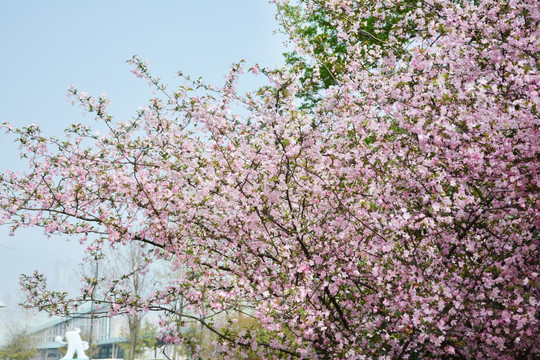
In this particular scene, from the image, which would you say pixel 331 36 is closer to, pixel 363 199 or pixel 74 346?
pixel 363 199

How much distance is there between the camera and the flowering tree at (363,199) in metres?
4.18

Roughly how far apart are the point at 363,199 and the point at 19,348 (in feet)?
110

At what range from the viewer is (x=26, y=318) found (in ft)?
111

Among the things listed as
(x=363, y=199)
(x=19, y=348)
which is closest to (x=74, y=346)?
(x=19, y=348)

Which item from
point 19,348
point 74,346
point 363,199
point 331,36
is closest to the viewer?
Result: point 363,199

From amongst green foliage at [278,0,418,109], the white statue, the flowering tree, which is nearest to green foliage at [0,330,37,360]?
the white statue

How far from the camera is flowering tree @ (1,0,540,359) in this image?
4.18 meters

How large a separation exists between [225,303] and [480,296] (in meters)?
2.61

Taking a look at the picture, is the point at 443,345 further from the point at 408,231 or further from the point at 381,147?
the point at 381,147

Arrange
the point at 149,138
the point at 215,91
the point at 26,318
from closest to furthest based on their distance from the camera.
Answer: the point at 215,91
the point at 149,138
the point at 26,318

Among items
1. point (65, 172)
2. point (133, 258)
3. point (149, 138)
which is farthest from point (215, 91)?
point (133, 258)

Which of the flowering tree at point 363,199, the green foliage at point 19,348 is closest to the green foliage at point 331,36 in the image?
the flowering tree at point 363,199

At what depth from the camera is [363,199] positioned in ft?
17.0

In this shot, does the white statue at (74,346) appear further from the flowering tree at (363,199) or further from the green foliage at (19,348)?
the flowering tree at (363,199)
